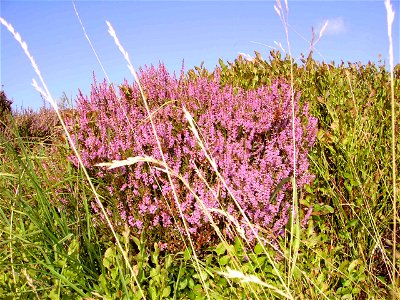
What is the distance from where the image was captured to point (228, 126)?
300 centimetres

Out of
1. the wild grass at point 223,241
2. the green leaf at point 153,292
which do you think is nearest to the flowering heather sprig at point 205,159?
the wild grass at point 223,241

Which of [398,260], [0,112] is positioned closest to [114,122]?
[398,260]

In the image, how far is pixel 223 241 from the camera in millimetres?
1875

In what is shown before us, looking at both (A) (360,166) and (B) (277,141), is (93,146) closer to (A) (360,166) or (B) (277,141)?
(B) (277,141)

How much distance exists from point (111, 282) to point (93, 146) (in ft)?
3.70

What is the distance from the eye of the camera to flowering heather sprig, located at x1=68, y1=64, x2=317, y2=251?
278cm

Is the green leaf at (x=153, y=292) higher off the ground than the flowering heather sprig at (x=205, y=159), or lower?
lower

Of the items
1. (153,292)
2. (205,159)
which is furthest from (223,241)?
(205,159)

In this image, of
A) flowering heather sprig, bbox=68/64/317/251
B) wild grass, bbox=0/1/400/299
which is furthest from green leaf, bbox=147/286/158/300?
flowering heather sprig, bbox=68/64/317/251

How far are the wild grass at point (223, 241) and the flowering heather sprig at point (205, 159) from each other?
102 mm

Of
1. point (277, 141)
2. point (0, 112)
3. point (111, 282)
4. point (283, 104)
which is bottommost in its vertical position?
point (111, 282)

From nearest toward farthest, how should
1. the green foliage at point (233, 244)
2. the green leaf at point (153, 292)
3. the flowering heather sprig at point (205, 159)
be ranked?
the green leaf at point (153, 292), the green foliage at point (233, 244), the flowering heather sprig at point (205, 159)

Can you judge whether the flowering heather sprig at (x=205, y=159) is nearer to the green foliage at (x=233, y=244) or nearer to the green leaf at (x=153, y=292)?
the green foliage at (x=233, y=244)

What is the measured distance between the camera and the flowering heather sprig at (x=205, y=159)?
9.11 feet
